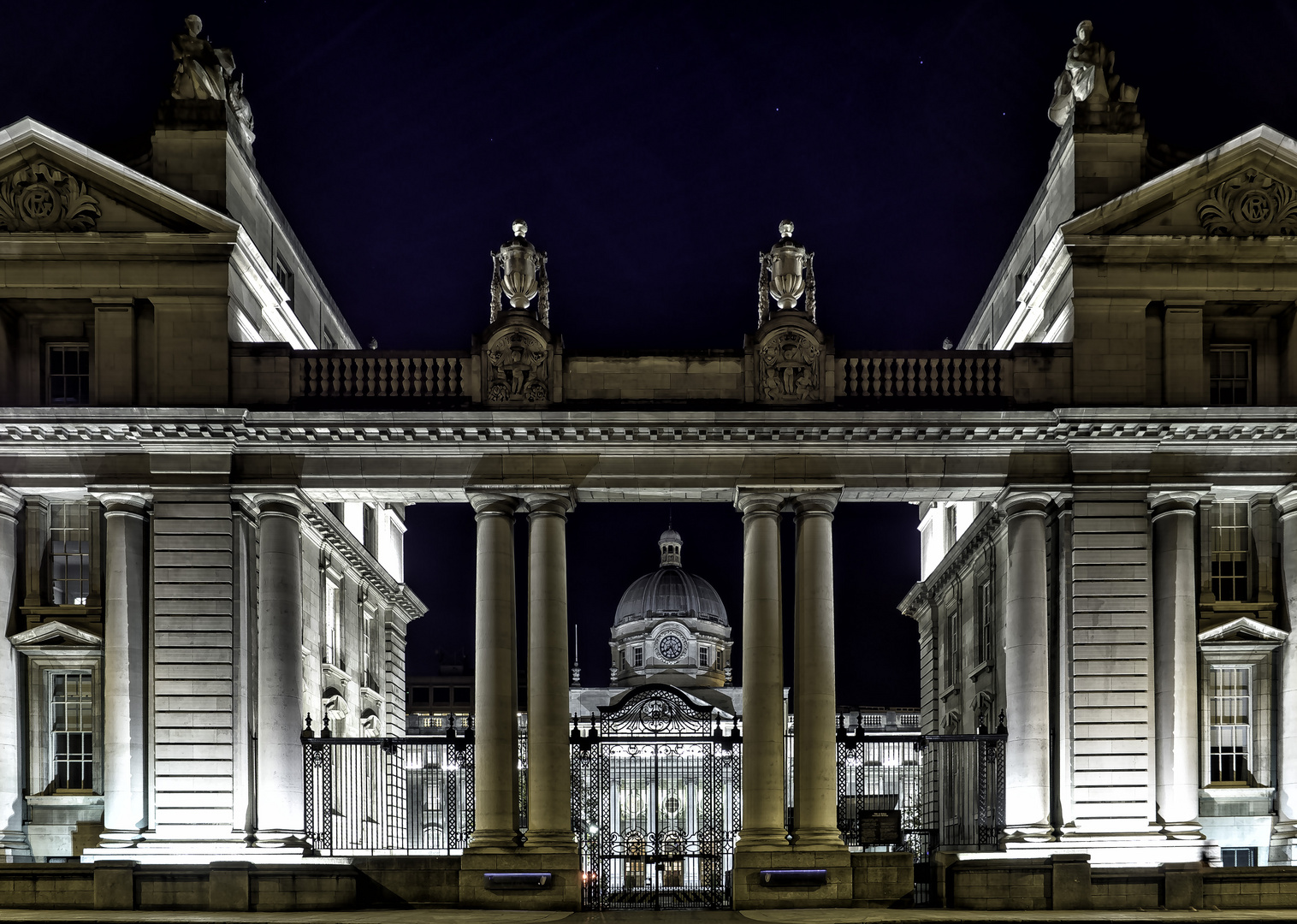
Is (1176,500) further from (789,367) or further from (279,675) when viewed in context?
(279,675)

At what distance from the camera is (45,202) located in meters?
37.0

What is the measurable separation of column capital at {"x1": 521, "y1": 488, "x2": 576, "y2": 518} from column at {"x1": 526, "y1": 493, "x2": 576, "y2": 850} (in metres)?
0.02

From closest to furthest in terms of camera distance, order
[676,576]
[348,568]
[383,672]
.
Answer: [348,568] < [383,672] < [676,576]

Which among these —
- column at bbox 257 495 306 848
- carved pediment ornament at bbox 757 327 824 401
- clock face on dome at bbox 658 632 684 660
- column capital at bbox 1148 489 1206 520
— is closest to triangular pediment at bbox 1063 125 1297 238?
column capital at bbox 1148 489 1206 520

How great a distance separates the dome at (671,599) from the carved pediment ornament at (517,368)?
93563 millimetres

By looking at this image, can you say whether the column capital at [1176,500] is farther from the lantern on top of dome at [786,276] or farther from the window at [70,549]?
the window at [70,549]

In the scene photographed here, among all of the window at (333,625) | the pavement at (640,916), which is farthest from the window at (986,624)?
the window at (333,625)

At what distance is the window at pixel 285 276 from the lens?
44.0m

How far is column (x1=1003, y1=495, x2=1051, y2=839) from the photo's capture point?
120ft

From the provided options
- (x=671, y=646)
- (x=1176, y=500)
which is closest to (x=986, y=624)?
(x=1176, y=500)

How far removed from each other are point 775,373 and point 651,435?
3482 millimetres

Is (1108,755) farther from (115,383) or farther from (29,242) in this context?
(29,242)

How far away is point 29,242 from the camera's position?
120ft

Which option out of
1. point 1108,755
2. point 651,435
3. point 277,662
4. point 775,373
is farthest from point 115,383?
point 1108,755
